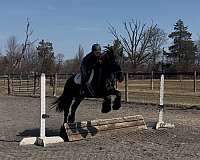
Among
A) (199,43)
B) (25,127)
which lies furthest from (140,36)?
(25,127)

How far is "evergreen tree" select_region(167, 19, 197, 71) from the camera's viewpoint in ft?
317

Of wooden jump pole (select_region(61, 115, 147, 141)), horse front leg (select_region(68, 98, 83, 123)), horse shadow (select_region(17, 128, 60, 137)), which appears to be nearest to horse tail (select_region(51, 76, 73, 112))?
horse front leg (select_region(68, 98, 83, 123))

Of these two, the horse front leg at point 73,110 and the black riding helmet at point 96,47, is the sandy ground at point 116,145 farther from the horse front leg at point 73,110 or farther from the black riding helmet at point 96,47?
the black riding helmet at point 96,47

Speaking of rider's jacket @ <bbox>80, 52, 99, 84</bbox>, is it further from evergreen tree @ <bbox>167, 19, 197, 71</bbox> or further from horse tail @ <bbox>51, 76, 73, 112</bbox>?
evergreen tree @ <bbox>167, 19, 197, 71</bbox>

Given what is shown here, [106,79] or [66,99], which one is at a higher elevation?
[106,79]

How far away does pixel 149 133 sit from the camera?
1011 cm

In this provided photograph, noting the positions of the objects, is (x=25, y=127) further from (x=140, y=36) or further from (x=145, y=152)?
(x=140, y=36)

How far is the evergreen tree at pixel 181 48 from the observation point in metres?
96.7

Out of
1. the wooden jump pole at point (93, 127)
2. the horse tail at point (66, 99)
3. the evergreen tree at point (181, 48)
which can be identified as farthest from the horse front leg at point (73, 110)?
the evergreen tree at point (181, 48)

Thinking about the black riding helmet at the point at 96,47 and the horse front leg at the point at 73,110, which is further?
the horse front leg at the point at 73,110

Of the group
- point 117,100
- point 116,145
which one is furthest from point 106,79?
point 116,145

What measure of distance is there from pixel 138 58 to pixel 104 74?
79.0m

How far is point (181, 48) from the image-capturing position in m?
104

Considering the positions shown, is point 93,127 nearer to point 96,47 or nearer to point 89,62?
point 89,62
